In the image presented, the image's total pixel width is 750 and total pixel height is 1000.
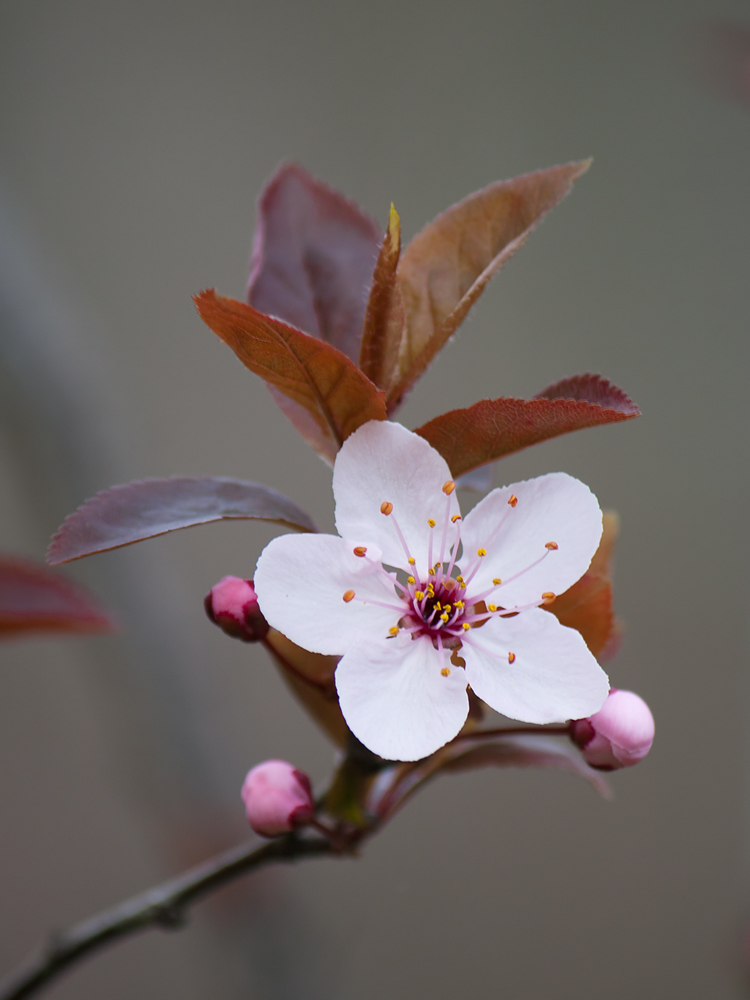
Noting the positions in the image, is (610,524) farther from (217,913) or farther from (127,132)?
(127,132)

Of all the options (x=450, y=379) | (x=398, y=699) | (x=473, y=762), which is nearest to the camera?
(x=398, y=699)

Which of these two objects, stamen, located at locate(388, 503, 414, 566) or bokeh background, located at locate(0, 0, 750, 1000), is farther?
bokeh background, located at locate(0, 0, 750, 1000)

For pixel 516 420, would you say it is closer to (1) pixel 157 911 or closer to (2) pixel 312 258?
(2) pixel 312 258

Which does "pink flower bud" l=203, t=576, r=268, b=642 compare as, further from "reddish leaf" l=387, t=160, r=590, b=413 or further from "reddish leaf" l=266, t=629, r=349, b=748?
"reddish leaf" l=387, t=160, r=590, b=413

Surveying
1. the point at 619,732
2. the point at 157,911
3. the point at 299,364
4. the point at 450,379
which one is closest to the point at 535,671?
→ the point at 619,732

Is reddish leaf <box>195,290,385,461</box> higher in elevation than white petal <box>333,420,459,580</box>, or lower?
higher

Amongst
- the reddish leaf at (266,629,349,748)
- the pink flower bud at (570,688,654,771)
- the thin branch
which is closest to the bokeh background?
the thin branch

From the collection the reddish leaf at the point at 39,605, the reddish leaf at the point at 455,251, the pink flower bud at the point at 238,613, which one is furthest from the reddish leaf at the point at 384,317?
the reddish leaf at the point at 39,605
